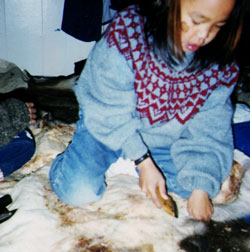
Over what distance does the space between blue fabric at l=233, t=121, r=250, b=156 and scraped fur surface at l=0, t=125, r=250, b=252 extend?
0.32m

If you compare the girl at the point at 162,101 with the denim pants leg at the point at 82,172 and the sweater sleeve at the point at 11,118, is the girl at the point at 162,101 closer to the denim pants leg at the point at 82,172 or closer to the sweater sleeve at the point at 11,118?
the denim pants leg at the point at 82,172

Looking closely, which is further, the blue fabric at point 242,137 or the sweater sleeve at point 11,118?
the blue fabric at point 242,137

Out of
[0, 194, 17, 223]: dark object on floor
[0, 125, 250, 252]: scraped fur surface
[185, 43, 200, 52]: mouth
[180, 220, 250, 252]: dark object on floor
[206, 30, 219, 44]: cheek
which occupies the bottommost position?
[0, 194, 17, 223]: dark object on floor

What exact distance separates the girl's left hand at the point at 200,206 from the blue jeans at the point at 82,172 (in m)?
0.12

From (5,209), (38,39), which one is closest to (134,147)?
(5,209)

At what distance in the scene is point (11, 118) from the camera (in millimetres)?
1395

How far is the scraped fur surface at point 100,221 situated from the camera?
105 cm

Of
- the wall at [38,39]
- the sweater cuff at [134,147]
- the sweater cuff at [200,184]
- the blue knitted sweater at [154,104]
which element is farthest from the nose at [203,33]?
the wall at [38,39]

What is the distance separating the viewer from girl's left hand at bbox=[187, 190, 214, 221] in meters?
1.19

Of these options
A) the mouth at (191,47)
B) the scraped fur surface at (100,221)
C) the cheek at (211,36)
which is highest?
the cheek at (211,36)

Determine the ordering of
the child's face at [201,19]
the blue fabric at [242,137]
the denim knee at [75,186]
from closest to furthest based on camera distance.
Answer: the child's face at [201,19], the denim knee at [75,186], the blue fabric at [242,137]

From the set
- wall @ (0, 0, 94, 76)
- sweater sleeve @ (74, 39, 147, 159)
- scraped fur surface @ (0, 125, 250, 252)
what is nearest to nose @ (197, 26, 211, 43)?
sweater sleeve @ (74, 39, 147, 159)

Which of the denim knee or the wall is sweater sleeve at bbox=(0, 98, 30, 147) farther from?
the wall

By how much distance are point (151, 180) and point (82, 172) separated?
0.39 m
